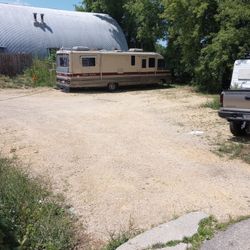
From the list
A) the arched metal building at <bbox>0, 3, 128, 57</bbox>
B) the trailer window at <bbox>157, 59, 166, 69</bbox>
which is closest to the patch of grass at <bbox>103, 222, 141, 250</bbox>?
the trailer window at <bbox>157, 59, 166, 69</bbox>

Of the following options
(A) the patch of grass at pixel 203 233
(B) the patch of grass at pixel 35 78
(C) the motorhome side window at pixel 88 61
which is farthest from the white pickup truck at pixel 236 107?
(B) the patch of grass at pixel 35 78

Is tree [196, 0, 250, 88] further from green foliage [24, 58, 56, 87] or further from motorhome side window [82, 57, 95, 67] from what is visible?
green foliage [24, 58, 56, 87]

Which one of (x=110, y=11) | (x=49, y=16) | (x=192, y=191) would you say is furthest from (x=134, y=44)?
(x=192, y=191)

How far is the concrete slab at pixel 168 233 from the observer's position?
6.14 m

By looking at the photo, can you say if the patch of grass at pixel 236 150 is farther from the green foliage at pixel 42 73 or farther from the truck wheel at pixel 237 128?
the green foliage at pixel 42 73

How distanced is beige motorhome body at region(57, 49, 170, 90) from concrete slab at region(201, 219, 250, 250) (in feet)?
68.5

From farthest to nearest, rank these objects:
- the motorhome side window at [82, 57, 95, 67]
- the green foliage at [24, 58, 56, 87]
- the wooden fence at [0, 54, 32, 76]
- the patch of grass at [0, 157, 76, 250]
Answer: the wooden fence at [0, 54, 32, 76] < the green foliage at [24, 58, 56, 87] < the motorhome side window at [82, 57, 95, 67] < the patch of grass at [0, 157, 76, 250]

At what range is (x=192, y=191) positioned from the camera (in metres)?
8.34

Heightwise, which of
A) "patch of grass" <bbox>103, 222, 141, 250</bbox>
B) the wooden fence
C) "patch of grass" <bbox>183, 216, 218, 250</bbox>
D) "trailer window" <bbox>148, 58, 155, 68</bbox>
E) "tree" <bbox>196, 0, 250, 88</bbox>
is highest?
"tree" <bbox>196, 0, 250, 88</bbox>

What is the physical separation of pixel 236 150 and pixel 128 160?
2709mm

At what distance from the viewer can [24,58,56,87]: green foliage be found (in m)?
30.2

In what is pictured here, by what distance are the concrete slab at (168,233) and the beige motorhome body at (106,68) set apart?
20378 millimetres

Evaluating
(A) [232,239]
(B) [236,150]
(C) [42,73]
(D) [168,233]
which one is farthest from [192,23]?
(A) [232,239]

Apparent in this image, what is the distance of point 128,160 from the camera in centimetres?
1065
